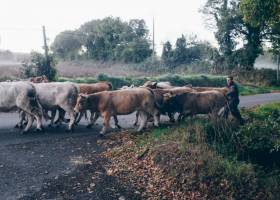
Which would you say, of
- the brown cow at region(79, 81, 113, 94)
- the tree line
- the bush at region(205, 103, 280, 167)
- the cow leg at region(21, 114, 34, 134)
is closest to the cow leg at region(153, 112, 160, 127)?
the bush at region(205, 103, 280, 167)

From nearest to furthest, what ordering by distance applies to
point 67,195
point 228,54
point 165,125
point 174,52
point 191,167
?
point 67,195 → point 191,167 → point 165,125 → point 228,54 → point 174,52

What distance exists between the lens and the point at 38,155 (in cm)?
1167

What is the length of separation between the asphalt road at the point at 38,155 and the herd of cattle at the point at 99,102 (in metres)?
0.58

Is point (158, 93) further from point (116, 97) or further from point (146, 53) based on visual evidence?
point (146, 53)

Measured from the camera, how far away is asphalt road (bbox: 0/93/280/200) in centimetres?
955

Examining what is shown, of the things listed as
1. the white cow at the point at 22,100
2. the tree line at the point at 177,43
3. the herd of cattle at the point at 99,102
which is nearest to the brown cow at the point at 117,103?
the herd of cattle at the point at 99,102

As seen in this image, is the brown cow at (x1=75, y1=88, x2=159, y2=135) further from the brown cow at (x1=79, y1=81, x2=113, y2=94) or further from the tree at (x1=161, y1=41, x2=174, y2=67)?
the tree at (x1=161, y1=41, x2=174, y2=67)

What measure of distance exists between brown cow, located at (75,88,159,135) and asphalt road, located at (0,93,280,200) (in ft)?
2.98

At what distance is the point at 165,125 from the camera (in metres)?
15.1

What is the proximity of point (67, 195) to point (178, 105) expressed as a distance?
751 cm

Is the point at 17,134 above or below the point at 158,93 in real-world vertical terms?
below

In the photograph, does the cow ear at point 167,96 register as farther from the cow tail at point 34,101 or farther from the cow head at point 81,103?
the cow tail at point 34,101

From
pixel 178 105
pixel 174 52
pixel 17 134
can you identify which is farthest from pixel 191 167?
pixel 174 52

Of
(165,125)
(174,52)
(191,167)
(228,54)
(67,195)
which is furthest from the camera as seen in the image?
(174,52)
